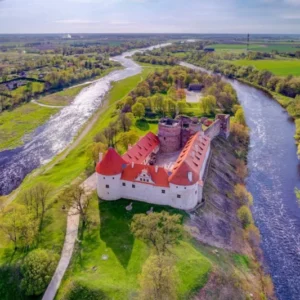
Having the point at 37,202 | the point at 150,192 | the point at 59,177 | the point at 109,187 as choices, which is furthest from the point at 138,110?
the point at 37,202

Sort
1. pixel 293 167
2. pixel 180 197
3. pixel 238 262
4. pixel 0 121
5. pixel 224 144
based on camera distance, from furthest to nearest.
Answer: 1. pixel 0 121
2. pixel 224 144
3. pixel 293 167
4. pixel 180 197
5. pixel 238 262

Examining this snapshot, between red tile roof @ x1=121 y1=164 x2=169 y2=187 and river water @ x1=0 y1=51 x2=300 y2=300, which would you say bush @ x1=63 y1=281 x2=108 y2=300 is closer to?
red tile roof @ x1=121 y1=164 x2=169 y2=187

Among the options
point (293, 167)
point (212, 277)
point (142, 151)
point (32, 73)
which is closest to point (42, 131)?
point (142, 151)

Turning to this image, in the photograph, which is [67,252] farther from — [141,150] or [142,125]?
[142,125]

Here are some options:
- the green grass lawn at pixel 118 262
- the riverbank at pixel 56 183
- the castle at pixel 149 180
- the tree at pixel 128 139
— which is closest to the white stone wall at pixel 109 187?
the castle at pixel 149 180

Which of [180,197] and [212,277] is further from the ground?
[180,197]

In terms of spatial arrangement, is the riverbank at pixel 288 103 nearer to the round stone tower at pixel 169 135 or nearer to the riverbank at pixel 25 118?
the round stone tower at pixel 169 135

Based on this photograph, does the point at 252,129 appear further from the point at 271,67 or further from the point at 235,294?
the point at 271,67
